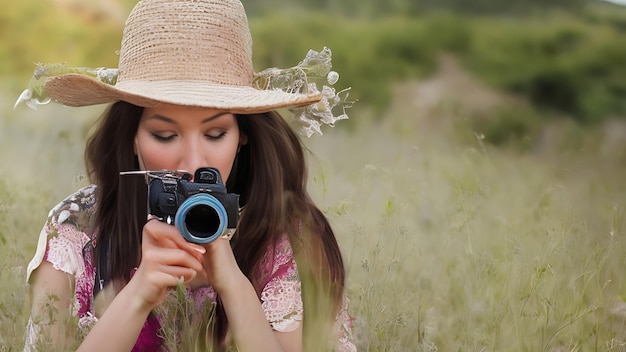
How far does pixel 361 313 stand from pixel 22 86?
988cm

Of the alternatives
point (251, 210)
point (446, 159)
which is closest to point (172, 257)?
point (251, 210)

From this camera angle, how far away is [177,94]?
6.82ft

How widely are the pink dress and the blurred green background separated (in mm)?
139

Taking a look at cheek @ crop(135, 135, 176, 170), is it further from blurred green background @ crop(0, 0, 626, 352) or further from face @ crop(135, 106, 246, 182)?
blurred green background @ crop(0, 0, 626, 352)

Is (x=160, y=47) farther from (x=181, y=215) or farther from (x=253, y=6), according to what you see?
(x=253, y=6)

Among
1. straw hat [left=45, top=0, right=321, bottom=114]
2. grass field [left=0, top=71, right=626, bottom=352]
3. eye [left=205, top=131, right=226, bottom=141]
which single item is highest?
straw hat [left=45, top=0, right=321, bottom=114]

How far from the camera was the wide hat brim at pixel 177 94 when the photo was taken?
2.05 m

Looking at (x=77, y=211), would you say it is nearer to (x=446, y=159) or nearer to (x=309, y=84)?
(x=309, y=84)

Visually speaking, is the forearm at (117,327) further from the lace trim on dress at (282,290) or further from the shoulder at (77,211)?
the shoulder at (77,211)

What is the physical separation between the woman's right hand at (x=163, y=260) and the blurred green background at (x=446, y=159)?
1.84ft

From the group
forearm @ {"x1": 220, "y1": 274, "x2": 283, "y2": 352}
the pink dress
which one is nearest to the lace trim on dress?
the pink dress

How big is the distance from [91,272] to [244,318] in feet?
1.91

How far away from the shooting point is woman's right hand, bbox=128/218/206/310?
6.18 ft

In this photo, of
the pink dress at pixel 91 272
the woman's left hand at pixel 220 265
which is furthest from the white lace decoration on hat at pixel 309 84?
the woman's left hand at pixel 220 265
